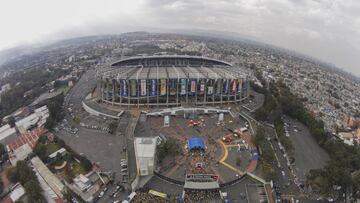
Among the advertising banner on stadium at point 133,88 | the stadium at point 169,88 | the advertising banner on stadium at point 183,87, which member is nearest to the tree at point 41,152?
the stadium at point 169,88

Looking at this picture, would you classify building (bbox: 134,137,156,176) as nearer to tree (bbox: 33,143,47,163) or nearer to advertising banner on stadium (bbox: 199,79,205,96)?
tree (bbox: 33,143,47,163)

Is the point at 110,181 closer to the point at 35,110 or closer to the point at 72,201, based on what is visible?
the point at 72,201

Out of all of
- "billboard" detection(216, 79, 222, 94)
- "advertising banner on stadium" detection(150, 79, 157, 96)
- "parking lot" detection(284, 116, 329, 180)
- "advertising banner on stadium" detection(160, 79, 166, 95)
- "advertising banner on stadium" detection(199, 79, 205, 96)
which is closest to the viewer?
"parking lot" detection(284, 116, 329, 180)

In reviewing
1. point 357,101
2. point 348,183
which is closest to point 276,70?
point 357,101

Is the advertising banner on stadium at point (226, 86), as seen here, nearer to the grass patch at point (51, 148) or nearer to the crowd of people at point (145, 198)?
the crowd of people at point (145, 198)

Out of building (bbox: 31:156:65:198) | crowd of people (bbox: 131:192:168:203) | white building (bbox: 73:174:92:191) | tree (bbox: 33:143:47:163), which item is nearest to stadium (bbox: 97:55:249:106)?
tree (bbox: 33:143:47:163)

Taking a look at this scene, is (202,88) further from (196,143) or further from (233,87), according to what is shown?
(196,143)
